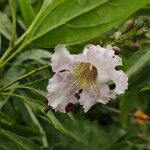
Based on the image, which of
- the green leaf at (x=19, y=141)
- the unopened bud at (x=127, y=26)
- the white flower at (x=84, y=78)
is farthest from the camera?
the green leaf at (x=19, y=141)

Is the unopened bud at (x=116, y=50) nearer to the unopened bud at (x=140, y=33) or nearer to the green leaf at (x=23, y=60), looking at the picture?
the unopened bud at (x=140, y=33)

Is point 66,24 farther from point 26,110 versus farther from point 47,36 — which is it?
point 26,110

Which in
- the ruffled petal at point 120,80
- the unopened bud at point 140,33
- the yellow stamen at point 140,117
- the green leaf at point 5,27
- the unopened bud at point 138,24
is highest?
the green leaf at point 5,27

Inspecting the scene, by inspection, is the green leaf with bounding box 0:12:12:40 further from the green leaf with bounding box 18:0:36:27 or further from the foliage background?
the green leaf with bounding box 18:0:36:27

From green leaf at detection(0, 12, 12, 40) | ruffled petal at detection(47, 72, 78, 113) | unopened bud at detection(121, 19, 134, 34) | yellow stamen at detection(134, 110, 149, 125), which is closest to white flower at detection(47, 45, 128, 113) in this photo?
ruffled petal at detection(47, 72, 78, 113)

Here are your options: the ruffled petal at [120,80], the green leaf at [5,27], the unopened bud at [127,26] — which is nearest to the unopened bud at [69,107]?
the ruffled petal at [120,80]

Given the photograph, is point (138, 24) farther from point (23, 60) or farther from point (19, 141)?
point (23, 60)

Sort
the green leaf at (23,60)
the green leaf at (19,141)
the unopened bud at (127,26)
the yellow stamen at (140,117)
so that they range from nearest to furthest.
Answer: the unopened bud at (127,26), the green leaf at (19,141), the green leaf at (23,60), the yellow stamen at (140,117)
